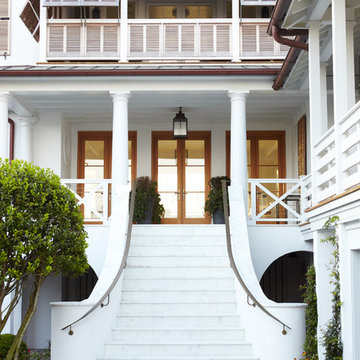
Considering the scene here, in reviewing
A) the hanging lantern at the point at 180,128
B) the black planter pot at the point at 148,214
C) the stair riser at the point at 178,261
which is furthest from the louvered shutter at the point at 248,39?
the stair riser at the point at 178,261

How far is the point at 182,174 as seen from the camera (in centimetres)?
1588

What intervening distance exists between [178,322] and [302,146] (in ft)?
19.4

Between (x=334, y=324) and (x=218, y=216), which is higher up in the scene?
(x=218, y=216)

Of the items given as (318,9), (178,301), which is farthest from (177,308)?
(318,9)

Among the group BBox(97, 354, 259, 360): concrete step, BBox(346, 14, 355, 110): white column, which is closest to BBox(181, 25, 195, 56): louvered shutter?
BBox(346, 14, 355, 110): white column

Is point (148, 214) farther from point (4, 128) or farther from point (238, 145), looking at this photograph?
point (4, 128)

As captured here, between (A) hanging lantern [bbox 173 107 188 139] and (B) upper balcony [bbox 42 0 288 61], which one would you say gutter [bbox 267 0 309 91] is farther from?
(A) hanging lantern [bbox 173 107 188 139]

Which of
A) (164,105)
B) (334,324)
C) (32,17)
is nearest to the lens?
(334,324)

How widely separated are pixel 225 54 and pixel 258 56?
0.68 m

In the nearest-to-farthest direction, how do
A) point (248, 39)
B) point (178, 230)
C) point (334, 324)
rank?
point (334, 324) → point (178, 230) → point (248, 39)

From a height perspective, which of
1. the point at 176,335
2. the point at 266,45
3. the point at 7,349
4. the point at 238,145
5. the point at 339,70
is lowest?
the point at 7,349

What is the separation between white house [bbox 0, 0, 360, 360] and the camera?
8656 mm

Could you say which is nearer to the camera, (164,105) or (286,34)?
(286,34)

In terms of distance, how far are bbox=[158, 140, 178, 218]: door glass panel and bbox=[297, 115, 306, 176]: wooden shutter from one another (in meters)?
3.00
